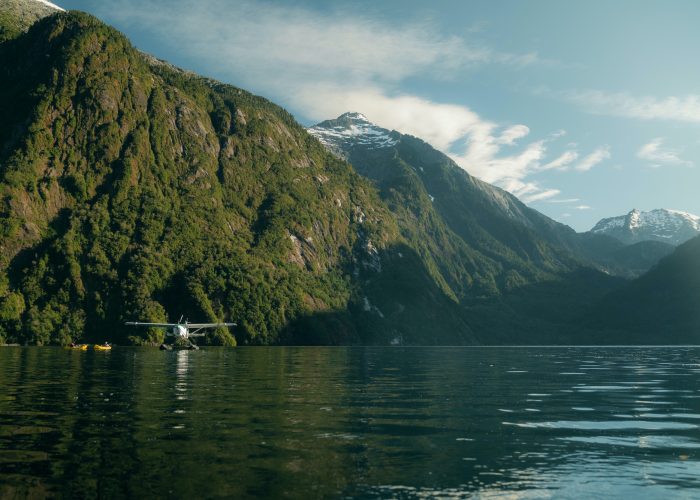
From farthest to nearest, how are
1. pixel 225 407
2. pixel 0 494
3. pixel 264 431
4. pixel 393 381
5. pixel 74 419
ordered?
pixel 393 381
pixel 225 407
pixel 74 419
pixel 264 431
pixel 0 494

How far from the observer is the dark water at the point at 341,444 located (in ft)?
65.6

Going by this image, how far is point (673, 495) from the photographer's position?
64.4 feet

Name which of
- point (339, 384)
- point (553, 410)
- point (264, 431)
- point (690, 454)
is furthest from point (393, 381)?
point (690, 454)

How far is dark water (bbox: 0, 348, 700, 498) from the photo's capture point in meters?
20.0

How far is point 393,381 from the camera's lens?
6525 centimetres

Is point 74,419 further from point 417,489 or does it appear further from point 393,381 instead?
point 393,381

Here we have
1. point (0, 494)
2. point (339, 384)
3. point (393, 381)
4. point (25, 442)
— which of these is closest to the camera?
point (0, 494)

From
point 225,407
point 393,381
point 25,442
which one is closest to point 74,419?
point 25,442

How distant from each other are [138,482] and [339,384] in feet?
133

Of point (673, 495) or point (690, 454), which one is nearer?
point (673, 495)

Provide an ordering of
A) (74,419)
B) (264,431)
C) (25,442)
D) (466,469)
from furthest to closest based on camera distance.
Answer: (74,419) < (264,431) < (25,442) < (466,469)

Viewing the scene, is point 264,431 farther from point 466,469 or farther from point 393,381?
point 393,381

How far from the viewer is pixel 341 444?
27.0 metres

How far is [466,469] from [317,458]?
5.68 metres
